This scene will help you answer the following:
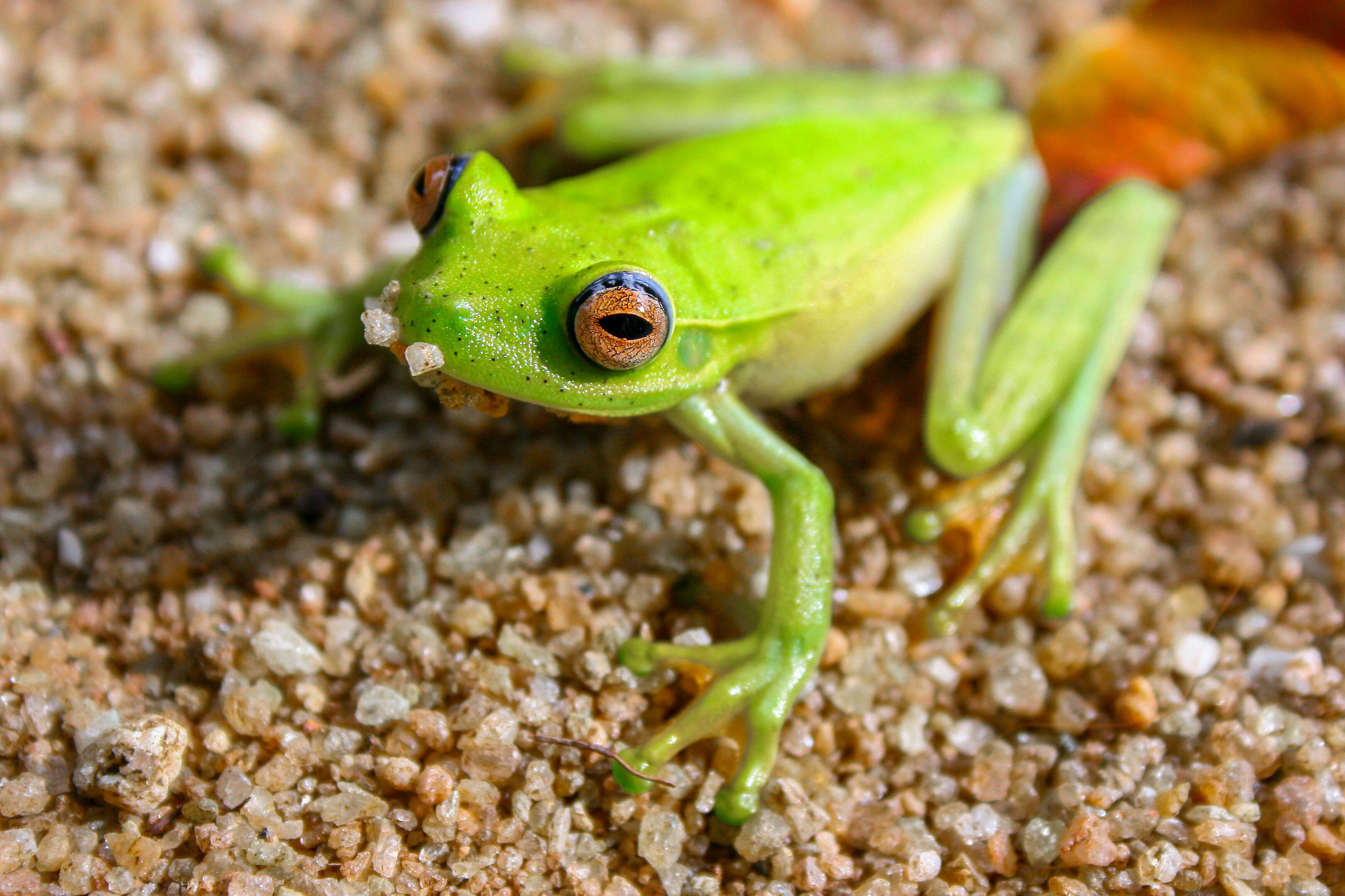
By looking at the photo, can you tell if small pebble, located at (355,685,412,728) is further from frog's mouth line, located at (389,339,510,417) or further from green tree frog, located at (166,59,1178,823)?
frog's mouth line, located at (389,339,510,417)

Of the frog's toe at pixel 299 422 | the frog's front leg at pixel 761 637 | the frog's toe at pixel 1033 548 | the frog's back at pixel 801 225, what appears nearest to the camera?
the frog's front leg at pixel 761 637

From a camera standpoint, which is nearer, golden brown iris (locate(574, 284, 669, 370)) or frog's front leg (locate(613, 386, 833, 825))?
golden brown iris (locate(574, 284, 669, 370))

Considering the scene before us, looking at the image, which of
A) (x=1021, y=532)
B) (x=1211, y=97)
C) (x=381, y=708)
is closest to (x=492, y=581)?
(x=381, y=708)

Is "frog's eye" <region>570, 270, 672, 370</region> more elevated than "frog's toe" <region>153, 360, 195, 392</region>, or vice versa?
"frog's eye" <region>570, 270, 672, 370</region>

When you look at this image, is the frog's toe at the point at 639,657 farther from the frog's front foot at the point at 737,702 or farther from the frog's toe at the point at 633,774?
the frog's toe at the point at 633,774

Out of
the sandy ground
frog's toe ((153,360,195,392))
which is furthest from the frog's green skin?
frog's toe ((153,360,195,392))

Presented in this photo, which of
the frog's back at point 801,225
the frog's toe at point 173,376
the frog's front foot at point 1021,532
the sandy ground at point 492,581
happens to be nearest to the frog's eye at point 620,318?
the frog's back at point 801,225

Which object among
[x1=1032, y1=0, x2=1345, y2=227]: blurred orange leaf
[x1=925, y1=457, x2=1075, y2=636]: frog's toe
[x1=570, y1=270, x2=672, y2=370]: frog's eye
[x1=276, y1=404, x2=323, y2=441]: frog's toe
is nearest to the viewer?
[x1=570, y1=270, x2=672, y2=370]: frog's eye
